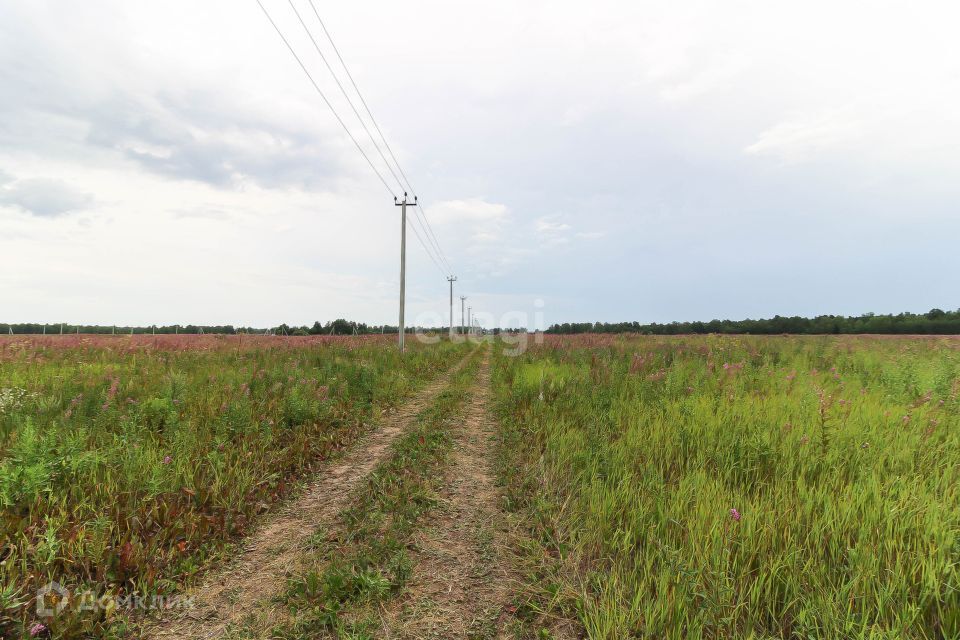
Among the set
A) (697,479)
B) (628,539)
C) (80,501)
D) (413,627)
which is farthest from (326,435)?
(697,479)

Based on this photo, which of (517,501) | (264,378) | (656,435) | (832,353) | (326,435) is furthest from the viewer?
(832,353)

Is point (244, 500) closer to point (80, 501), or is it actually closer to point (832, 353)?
point (80, 501)

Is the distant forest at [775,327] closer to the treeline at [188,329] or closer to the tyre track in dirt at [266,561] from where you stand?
the treeline at [188,329]

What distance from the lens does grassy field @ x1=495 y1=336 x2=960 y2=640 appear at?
7.54 ft

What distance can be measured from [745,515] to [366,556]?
3.33 m

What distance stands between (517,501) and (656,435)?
2249 millimetres

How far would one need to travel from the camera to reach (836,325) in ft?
158

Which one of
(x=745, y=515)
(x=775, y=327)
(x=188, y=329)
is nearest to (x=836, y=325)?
(x=775, y=327)

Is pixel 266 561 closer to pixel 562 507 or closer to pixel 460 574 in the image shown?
pixel 460 574

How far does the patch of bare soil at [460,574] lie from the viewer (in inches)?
99.5

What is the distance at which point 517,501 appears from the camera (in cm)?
417

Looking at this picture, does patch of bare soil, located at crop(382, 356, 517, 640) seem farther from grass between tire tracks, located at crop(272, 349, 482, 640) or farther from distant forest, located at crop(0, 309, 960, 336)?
distant forest, located at crop(0, 309, 960, 336)

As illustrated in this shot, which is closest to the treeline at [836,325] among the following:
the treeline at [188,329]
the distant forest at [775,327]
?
the distant forest at [775,327]

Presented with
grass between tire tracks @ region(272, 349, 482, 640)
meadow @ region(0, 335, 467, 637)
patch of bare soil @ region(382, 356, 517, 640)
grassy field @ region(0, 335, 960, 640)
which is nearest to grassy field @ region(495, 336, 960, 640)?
grassy field @ region(0, 335, 960, 640)
